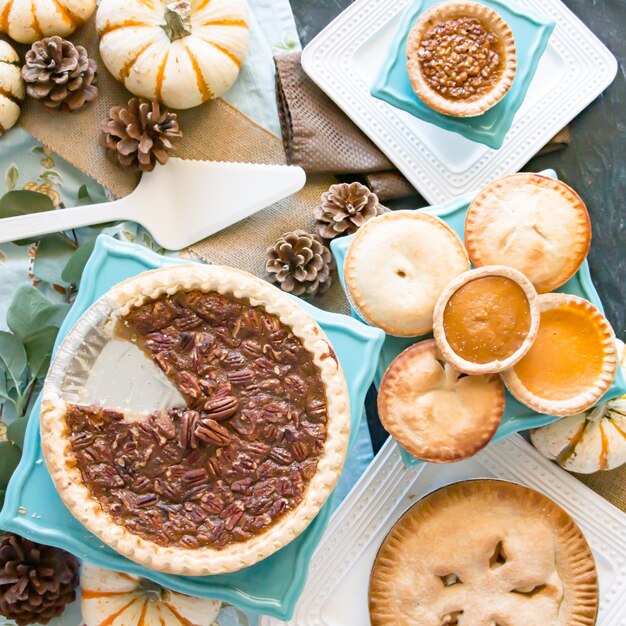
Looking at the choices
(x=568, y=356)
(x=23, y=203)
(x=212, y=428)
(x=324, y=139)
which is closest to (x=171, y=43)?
(x=324, y=139)

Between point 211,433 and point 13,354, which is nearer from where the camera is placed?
point 211,433

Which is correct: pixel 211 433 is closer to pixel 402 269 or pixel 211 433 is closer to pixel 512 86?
pixel 402 269

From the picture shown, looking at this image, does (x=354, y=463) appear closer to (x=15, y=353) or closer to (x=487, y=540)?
(x=487, y=540)

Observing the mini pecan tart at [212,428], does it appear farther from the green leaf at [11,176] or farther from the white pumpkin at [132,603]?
the green leaf at [11,176]

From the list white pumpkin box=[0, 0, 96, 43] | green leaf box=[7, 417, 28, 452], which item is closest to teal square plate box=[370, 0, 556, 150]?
white pumpkin box=[0, 0, 96, 43]

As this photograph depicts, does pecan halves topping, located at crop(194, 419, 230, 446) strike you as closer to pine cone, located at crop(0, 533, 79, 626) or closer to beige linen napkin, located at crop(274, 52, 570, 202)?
pine cone, located at crop(0, 533, 79, 626)
